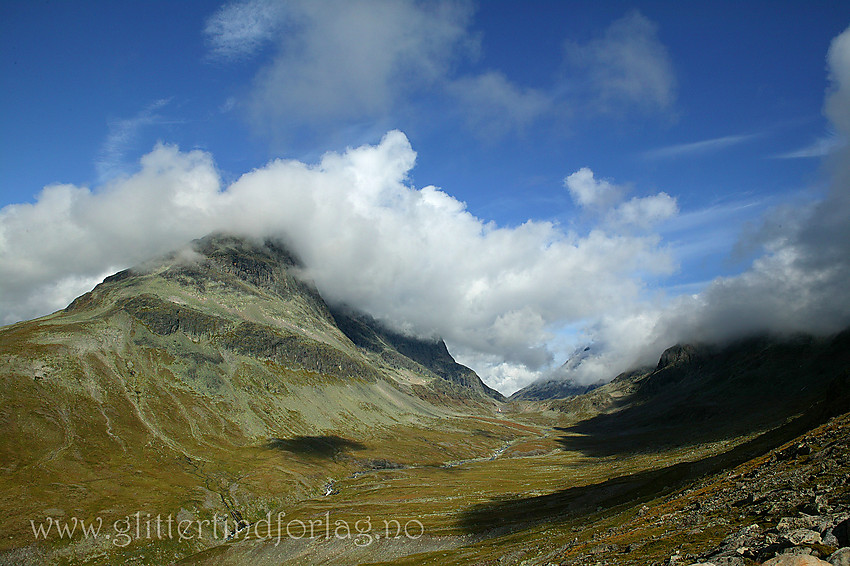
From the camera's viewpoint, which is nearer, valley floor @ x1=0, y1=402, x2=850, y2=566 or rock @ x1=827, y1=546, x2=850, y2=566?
rock @ x1=827, y1=546, x2=850, y2=566

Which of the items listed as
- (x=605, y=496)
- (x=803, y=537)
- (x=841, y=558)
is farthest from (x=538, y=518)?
(x=841, y=558)

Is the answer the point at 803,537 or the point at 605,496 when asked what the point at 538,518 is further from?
the point at 803,537

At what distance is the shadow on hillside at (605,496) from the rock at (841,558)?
62.2 metres

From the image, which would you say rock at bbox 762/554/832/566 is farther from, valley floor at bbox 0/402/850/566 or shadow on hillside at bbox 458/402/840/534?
shadow on hillside at bbox 458/402/840/534

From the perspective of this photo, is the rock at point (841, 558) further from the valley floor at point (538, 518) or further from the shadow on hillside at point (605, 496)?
the shadow on hillside at point (605, 496)

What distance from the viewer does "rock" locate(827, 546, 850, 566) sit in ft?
57.2

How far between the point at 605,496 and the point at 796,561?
9145cm

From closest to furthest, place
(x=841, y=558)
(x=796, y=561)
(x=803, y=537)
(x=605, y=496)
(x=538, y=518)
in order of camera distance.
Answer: (x=841, y=558) → (x=796, y=561) → (x=803, y=537) → (x=538, y=518) → (x=605, y=496)

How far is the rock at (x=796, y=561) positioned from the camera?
56.1 ft

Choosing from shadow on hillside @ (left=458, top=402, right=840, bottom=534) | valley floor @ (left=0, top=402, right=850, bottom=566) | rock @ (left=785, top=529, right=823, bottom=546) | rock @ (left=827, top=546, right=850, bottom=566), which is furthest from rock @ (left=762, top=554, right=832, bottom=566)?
shadow on hillside @ (left=458, top=402, right=840, bottom=534)

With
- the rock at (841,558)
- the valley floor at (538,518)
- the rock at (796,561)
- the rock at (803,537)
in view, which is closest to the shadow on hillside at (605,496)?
the valley floor at (538,518)

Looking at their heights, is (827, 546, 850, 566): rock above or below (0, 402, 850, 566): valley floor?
above

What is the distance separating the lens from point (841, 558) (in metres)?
17.7

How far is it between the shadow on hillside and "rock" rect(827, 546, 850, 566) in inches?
2450
